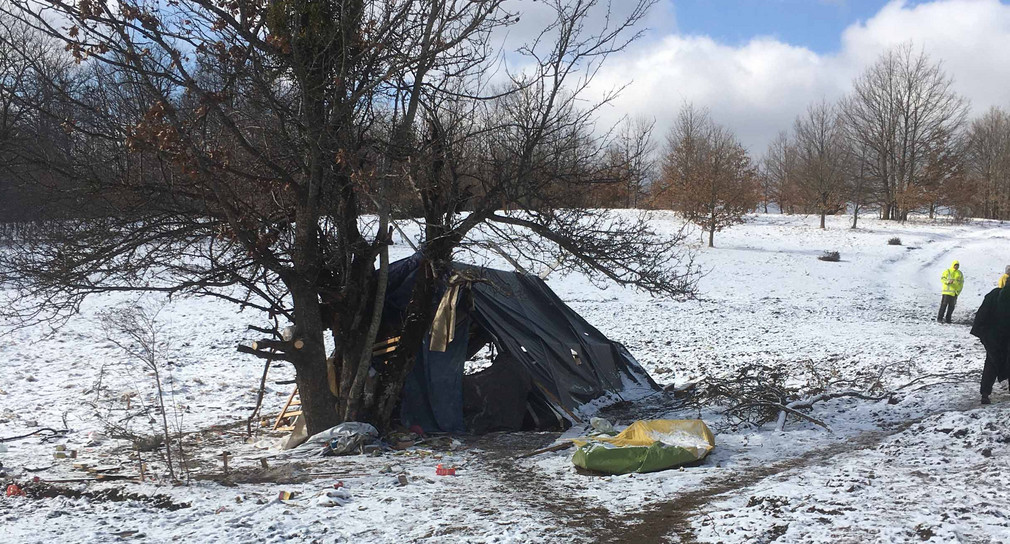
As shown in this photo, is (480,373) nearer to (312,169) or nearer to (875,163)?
(312,169)

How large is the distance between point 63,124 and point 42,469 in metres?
3.27

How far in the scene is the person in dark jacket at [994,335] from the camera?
771 centimetres

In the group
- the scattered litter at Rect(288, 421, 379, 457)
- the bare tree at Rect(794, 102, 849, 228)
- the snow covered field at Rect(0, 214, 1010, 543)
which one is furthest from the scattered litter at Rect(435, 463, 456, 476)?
the bare tree at Rect(794, 102, 849, 228)

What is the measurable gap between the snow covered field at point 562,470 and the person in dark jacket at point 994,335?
11.3 inches

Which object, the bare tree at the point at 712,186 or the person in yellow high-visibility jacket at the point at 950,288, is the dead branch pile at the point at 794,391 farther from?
the bare tree at the point at 712,186

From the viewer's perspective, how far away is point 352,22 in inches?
270

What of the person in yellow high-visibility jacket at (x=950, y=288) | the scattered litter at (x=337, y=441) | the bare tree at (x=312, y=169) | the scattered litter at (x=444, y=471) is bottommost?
the scattered litter at (x=444, y=471)

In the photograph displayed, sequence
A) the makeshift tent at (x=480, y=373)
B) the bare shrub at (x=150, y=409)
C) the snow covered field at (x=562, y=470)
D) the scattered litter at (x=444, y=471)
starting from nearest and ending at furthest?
the snow covered field at (x=562, y=470) → the bare shrub at (x=150, y=409) → the scattered litter at (x=444, y=471) → the makeshift tent at (x=480, y=373)

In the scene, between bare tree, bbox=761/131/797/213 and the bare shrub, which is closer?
the bare shrub

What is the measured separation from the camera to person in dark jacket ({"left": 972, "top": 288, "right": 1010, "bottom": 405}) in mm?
7707

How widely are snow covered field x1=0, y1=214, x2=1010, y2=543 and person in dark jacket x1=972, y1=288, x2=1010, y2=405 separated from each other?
0.94ft

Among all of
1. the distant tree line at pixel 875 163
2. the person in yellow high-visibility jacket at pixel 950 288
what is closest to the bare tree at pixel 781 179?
the distant tree line at pixel 875 163

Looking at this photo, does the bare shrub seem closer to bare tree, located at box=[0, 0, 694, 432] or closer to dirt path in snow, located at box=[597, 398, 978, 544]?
bare tree, located at box=[0, 0, 694, 432]

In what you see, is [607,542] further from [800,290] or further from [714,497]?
[800,290]
